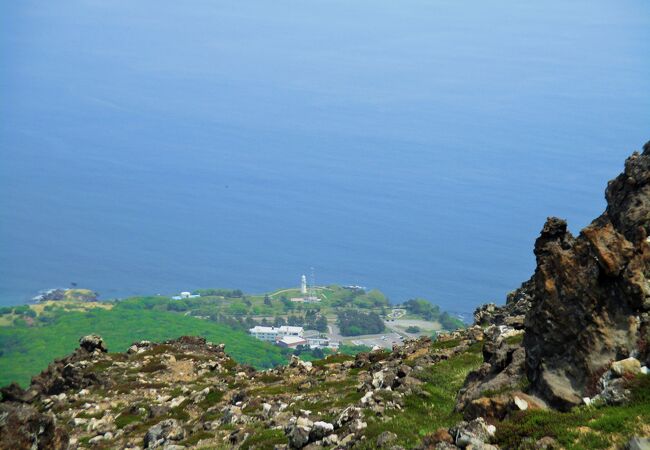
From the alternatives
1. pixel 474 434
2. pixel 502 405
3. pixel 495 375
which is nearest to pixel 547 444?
pixel 474 434

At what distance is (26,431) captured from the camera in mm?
26875

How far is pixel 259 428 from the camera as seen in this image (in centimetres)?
3381

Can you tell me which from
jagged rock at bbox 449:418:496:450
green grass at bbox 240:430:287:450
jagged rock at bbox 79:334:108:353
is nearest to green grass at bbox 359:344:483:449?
jagged rock at bbox 449:418:496:450

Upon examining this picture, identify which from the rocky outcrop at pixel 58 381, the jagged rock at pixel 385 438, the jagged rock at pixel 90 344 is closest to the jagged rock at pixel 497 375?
the jagged rock at pixel 385 438

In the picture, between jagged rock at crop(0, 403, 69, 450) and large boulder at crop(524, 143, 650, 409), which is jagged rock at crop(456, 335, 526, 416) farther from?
jagged rock at crop(0, 403, 69, 450)

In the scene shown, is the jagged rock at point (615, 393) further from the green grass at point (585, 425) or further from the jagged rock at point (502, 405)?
the jagged rock at point (502, 405)

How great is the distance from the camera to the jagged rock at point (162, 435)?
121 ft

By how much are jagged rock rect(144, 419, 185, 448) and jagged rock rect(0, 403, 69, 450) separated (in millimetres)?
8475

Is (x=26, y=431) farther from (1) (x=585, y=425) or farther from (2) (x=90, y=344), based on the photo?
(2) (x=90, y=344)

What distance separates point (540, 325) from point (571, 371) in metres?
2.52

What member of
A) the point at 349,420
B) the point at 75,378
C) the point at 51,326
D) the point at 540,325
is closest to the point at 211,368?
the point at 75,378

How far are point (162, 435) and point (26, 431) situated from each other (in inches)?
472

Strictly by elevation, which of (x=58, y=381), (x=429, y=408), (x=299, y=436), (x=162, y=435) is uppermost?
(x=429, y=408)

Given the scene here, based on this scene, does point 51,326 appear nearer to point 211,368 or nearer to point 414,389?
point 211,368
